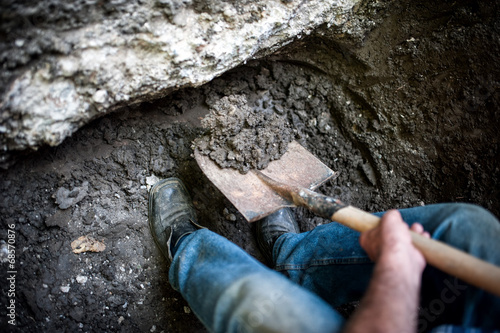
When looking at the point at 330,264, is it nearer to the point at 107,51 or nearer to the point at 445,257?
the point at 445,257

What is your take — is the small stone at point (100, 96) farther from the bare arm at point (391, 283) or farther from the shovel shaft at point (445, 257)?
the bare arm at point (391, 283)

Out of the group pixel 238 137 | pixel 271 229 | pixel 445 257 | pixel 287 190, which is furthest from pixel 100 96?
pixel 445 257

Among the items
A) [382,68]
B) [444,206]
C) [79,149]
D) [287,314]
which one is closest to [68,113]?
[79,149]

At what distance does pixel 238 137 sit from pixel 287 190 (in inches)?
14.2

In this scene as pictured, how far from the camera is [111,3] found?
108 cm

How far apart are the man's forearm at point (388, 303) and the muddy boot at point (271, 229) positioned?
2.81 feet

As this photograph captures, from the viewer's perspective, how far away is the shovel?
3.78 feet

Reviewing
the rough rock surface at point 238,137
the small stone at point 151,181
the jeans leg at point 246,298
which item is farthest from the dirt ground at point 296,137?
the jeans leg at point 246,298

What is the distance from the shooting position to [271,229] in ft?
5.81

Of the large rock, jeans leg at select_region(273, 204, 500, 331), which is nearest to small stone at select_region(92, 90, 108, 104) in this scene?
the large rock

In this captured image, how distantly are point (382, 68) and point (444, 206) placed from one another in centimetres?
94

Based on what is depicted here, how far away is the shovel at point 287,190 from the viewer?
1151 mm

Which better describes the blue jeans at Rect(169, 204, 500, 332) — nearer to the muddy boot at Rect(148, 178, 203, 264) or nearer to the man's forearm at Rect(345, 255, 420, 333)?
the man's forearm at Rect(345, 255, 420, 333)

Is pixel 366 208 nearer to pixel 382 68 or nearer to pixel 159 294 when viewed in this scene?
pixel 382 68
